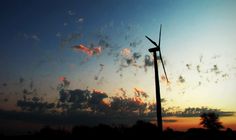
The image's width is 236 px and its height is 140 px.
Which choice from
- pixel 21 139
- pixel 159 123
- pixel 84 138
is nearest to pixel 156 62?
pixel 159 123

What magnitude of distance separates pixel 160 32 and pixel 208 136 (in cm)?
14325

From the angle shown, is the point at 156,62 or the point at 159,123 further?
the point at 156,62

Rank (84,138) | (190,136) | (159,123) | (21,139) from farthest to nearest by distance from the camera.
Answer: (190,136)
(84,138)
(21,139)
(159,123)

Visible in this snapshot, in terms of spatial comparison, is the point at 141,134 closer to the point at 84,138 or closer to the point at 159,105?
the point at 84,138

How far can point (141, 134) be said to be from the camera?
192000 millimetres

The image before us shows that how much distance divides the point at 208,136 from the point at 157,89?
155 metres

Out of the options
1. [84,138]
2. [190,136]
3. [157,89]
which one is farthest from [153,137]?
[157,89]

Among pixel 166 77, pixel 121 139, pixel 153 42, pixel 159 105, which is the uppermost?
pixel 153 42

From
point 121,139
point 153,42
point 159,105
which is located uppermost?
point 153,42

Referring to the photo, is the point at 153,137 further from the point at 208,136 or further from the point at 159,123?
the point at 159,123

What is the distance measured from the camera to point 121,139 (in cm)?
18262

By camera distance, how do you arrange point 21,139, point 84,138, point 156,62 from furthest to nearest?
1. point 84,138
2. point 21,139
3. point 156,62

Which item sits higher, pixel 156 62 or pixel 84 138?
pixel 156 62

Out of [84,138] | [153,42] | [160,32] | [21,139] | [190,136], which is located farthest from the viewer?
[190,136]
